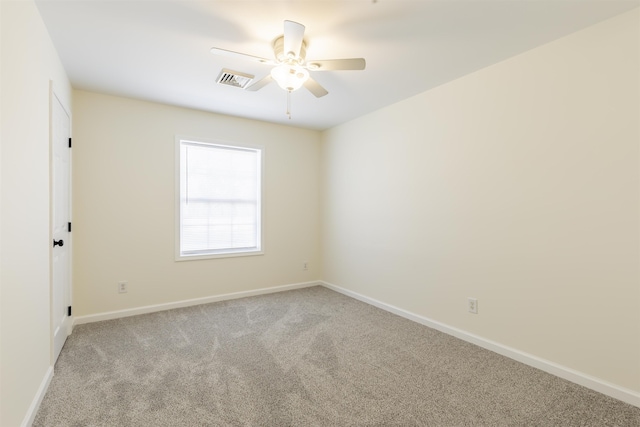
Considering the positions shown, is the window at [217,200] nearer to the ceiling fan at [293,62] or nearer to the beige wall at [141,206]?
the beige wall at [141,206]

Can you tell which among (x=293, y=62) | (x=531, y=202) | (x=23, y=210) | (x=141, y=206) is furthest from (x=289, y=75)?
(x=141, y=206)

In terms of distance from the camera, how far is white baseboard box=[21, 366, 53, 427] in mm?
1706

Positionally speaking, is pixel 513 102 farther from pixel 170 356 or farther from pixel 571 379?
pixel 170 356

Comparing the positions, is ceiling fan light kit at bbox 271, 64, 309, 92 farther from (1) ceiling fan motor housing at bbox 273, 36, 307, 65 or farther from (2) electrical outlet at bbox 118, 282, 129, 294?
(2) electrical outlet at bbox 118, 282, 129, 294

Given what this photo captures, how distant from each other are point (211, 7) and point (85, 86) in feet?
6.89

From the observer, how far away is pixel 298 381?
2.20 meters

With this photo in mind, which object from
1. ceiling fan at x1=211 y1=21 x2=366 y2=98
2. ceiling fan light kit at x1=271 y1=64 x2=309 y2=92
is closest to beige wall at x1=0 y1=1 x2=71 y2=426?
ceiling fan at x1=211 y1=21 x2=366 y2=98

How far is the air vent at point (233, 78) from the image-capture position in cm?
267

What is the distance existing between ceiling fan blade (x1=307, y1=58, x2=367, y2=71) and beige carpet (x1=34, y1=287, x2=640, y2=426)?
2.18 m

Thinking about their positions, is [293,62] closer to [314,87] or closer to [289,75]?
[289,75]

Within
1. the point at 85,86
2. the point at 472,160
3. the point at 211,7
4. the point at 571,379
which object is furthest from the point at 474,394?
the point at 85,86

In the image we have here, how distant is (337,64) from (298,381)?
2.22 meters

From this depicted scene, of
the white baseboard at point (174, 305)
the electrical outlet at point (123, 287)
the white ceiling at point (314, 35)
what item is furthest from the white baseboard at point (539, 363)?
the electrical outlet at point (123, 287)

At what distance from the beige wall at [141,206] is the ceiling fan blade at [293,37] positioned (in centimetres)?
235
